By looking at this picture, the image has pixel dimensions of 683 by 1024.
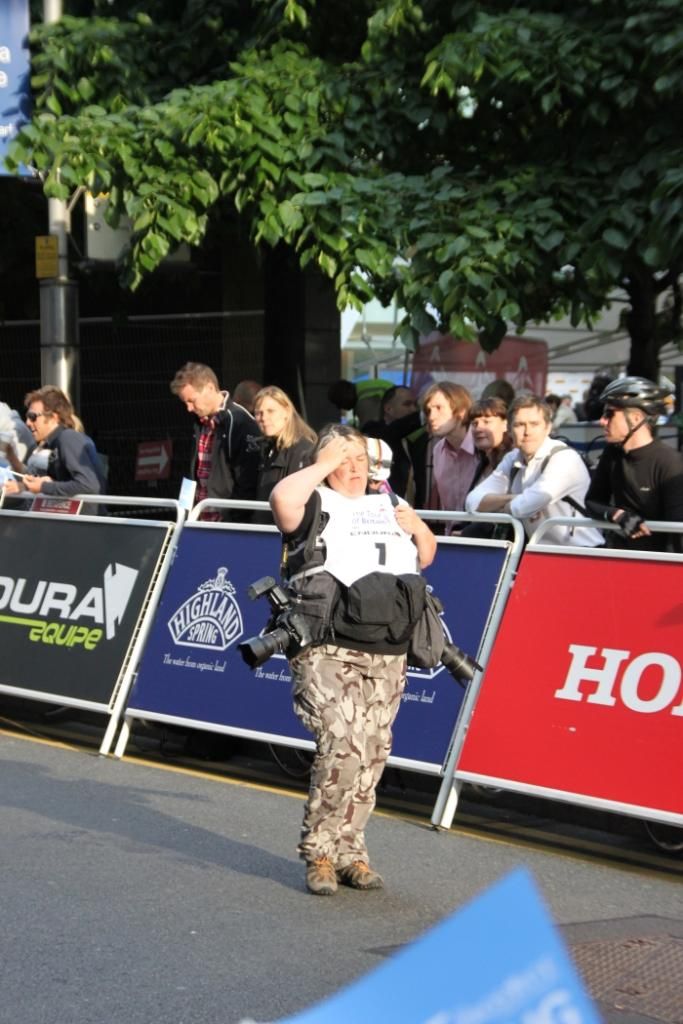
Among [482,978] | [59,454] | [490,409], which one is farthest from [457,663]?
[59,454]

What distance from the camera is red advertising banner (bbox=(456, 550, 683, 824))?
260 inches

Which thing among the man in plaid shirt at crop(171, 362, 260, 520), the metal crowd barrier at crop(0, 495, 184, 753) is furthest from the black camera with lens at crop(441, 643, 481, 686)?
the man in plaid shirt at crop(171, 362, 260, 520)

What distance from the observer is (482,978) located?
1.72m

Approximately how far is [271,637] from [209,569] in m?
2.80

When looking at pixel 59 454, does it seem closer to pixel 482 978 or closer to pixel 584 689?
pixel 584 689

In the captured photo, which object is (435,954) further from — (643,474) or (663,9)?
(663,9)

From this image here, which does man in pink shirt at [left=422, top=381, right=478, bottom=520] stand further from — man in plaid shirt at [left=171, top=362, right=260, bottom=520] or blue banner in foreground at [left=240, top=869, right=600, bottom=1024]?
blue banner in foreground at [left=240, top=869, right=600, bottom=1024]

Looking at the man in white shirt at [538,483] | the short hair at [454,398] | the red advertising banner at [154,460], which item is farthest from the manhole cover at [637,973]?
the red advertising banner at [154,460]

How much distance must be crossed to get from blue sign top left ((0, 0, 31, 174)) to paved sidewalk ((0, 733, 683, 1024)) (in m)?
5.58

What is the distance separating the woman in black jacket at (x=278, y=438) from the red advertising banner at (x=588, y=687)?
189 centimetres

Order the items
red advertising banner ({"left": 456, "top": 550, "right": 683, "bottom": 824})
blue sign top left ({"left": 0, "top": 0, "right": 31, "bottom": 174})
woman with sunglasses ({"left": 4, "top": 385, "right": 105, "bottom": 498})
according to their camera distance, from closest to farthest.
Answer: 1. red advertising banner ({"left": 456, "top": 550, "right": 683, "bottom": 824})
2. woman with sunglasses ({"left": 4, "top": 385, "right": 105, "bottom": 498})
3. blue sign top left ({"left": 0, "top": 0, "right": 31, "bottom": 174})

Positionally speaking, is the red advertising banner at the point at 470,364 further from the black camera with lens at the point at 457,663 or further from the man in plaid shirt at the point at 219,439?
the black camera with lens at the point at 457,663

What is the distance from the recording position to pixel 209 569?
8.64 m

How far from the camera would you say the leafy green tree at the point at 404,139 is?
9.52m
